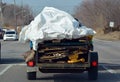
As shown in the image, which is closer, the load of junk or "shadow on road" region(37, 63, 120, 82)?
the load of junk

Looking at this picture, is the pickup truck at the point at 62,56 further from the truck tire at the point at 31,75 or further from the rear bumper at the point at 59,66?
the truck tire at the point at 31,75

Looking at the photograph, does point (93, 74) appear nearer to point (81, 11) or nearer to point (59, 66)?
point (59, 66)

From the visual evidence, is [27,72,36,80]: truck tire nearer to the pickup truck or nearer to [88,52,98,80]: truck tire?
the pickup truck

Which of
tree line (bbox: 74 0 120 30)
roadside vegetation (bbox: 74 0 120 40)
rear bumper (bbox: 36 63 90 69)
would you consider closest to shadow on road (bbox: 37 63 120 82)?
rear bumper (bbox: 36 63 90 69)

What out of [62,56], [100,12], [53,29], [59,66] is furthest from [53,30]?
[100,12]

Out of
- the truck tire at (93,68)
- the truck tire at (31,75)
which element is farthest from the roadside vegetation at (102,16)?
the truck tire at (31,75)

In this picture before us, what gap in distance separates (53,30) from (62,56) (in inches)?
38.1

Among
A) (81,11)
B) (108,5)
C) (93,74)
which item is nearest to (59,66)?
(93,74)

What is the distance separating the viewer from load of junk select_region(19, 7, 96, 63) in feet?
53.6

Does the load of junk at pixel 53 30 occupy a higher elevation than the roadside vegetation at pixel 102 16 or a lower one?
lower

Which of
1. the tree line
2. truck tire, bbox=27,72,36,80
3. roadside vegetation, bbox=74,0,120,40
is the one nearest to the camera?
truck tire, bbox=27,72,36,80

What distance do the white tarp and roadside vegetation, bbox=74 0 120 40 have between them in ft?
255

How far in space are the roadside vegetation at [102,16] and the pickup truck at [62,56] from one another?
79000 mm

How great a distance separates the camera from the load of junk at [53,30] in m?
16.3
